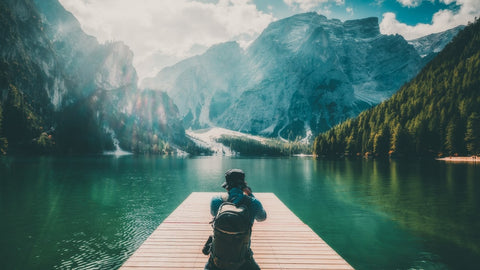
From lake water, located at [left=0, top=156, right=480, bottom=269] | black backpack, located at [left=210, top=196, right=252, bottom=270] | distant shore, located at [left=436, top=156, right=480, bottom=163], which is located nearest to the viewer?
black backpack, located at [left=210, top=196, right=252, bottom=270]

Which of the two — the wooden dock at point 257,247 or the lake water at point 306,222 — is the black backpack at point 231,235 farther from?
the lake water at point 306,222

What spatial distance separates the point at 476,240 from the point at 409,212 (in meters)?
7.92

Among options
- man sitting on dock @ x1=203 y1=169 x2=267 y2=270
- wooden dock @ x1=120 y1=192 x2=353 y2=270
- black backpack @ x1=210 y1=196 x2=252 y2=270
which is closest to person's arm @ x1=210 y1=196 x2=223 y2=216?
man sitting on dock @ x1=203 y1=169 x2=267 y2=270

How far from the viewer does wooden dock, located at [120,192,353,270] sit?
29.1 feet

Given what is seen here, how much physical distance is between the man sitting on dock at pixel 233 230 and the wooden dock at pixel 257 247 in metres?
3.01

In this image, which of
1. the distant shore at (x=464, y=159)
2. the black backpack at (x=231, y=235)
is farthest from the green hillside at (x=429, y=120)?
the black backpack at (x=231, y=235)

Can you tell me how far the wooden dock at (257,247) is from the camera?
8883 millimetres

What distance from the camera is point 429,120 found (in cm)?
11319

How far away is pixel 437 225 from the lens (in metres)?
21.4

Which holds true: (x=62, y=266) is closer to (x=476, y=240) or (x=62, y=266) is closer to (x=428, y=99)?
(x=476, y=240)

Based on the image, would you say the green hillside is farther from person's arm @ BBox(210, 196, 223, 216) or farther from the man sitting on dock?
person's arm @ BBox(210, 196, 223, 216)

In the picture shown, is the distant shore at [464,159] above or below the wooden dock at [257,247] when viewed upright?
above

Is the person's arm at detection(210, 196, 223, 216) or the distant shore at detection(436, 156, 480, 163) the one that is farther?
the distant shore at detection(436, 156, 480, 163)

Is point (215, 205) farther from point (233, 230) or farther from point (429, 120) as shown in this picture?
point (429, 120)
